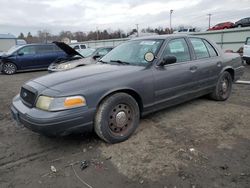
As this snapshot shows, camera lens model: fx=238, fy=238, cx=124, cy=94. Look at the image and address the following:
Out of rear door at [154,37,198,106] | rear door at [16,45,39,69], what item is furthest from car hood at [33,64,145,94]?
rear door at [16,45,39,69]

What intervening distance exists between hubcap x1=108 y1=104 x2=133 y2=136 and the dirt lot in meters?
0.22

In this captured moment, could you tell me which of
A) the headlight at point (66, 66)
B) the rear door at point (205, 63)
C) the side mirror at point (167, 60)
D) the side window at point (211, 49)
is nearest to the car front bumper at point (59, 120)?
the side mirror at point (167, 60)

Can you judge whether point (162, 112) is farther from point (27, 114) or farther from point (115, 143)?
point (27, 114)

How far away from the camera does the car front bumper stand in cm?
305

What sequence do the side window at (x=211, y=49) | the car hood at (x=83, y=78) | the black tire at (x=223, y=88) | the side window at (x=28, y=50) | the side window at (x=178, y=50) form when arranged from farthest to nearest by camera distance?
the side window at (x=28, y=50) < the black tire at (x=223, y=88) < the side window at (x=211, y=49) < the side window at (x=178, y=50) < the car hood at (x=83, y=78)

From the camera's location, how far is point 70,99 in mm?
3143

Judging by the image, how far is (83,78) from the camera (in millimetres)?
3504

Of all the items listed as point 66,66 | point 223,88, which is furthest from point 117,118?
point 66,66

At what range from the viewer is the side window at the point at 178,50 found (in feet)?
14.3

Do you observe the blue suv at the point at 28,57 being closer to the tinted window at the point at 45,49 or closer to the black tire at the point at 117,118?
the tinted window at the point at 45,49

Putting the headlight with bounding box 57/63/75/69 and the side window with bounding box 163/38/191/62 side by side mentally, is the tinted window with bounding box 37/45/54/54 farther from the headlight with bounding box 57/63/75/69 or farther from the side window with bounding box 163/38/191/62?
the side window with bounding box 163/38/191/62

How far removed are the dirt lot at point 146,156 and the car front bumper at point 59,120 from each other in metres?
0.42

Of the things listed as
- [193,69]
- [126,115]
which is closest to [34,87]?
[126,115]

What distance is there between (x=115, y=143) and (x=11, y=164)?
145 cm
